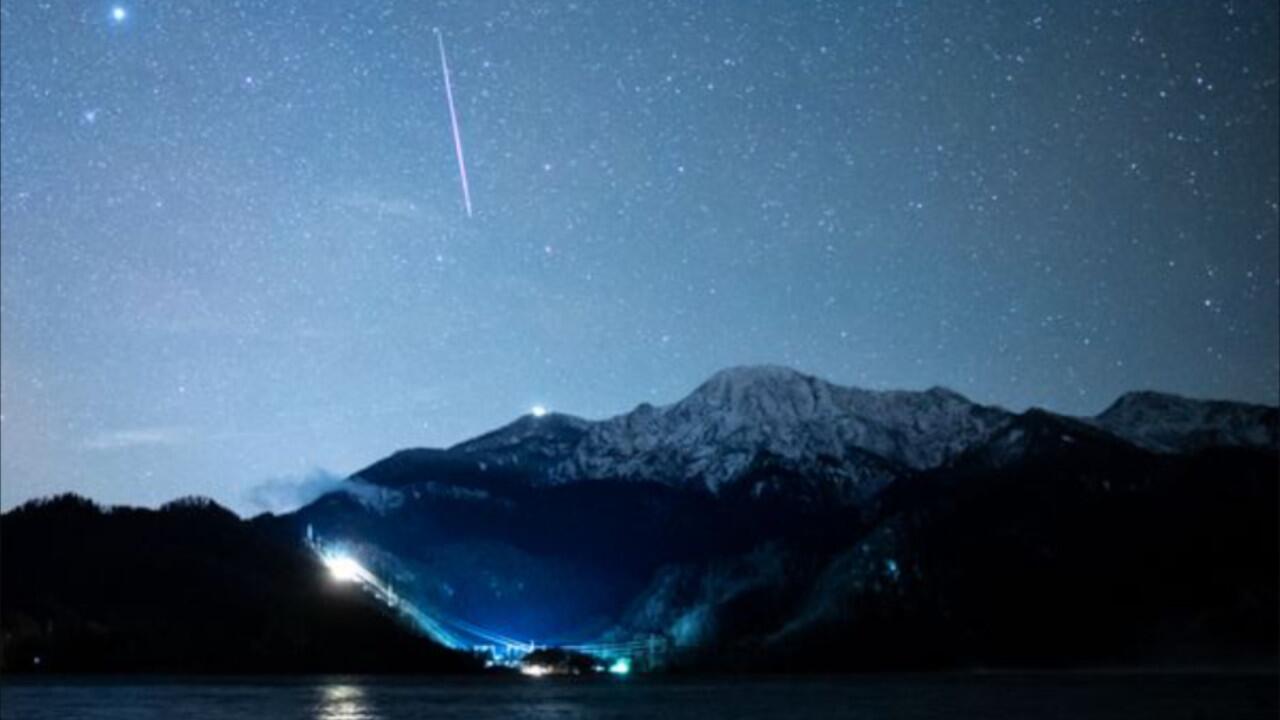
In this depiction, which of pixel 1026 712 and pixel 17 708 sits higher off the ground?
pixel 17 708

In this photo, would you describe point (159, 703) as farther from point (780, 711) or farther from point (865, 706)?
point (865, 706)

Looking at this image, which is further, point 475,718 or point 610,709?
point 610,709

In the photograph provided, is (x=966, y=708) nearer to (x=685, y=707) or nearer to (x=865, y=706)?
(x=865, y=706)

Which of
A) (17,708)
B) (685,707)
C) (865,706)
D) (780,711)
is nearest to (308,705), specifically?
(17,708)

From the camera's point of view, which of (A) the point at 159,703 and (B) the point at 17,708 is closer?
(B) the point at 17,708

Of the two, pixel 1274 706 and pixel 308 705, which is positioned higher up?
pixel 308 705

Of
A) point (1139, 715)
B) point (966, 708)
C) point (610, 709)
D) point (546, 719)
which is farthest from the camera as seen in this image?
point (610, 709)

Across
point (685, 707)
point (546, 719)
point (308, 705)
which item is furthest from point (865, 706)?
point (308, 705)

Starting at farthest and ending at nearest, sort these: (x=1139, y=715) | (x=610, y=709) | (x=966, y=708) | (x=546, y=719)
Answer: (x=610, y=709) → (x=966, y=708) → (x=546, y=719) → (x=1139, y=715)

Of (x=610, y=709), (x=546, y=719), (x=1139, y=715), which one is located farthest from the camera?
(x=610, y=709)
